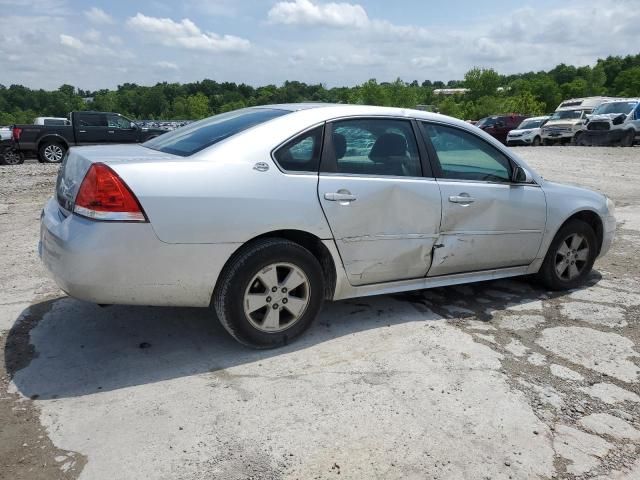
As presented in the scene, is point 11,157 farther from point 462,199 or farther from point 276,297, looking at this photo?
point 462,199

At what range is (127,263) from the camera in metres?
3.05

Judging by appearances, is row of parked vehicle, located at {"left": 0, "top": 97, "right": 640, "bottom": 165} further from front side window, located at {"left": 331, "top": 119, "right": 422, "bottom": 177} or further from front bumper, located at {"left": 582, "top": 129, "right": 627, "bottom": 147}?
front side window, located at {"left": 331, "top": 119, "right": 422, "bottom": 177}

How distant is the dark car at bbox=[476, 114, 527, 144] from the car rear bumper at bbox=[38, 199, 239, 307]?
93.6 feet

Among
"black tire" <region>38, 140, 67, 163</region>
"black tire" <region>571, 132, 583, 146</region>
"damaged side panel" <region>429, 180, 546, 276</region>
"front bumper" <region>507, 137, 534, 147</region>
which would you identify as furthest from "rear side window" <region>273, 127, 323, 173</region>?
"front bumper" <region>507, 137, 534, 147</region>

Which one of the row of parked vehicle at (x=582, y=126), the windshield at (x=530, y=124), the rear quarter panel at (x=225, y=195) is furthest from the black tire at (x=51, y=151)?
the windshield at (x=530, y=124)

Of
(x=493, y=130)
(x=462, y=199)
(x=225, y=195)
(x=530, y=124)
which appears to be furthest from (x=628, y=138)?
(x=225, y=195)

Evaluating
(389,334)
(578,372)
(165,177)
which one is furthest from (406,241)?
(165,177)

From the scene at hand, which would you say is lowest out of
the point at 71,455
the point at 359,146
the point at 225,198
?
the point at 71,455

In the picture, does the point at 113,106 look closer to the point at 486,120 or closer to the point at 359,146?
the point at 486,120

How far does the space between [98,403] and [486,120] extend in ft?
102

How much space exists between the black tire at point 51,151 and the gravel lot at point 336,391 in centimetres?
1324

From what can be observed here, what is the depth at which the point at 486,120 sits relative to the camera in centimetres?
3106

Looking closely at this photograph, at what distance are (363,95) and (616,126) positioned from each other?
72976 mm

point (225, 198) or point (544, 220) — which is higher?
point (225, 198)
